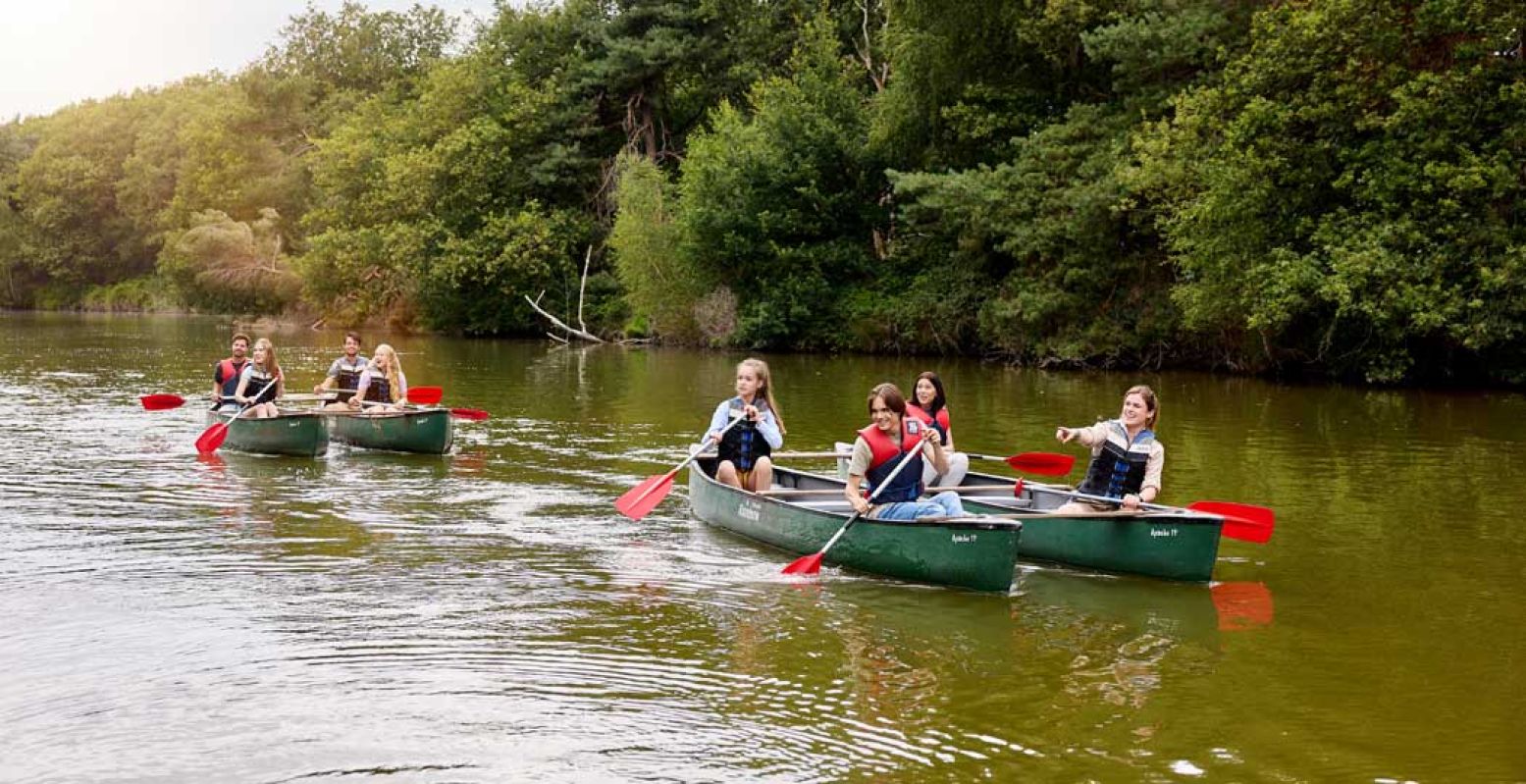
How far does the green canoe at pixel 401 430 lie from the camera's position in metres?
15.5

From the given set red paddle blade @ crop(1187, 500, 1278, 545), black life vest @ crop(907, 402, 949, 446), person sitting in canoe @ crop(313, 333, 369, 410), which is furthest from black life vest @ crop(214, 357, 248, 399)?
red paddle blade @ crop(1187, 500, 1278, 545)

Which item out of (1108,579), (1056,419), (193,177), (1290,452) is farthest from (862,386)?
(193,177)

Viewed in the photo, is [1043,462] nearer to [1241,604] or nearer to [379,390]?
[1241,604]

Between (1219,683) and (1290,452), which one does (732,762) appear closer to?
(1219,683)

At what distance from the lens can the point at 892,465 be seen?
9570 mm

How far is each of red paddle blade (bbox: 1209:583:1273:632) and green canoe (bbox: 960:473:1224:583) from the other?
19 cm

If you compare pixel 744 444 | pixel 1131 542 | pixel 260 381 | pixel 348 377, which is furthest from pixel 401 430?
pixel 1131 542

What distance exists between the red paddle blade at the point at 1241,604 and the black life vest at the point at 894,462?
2055mm

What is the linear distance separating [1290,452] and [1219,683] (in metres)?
9.87

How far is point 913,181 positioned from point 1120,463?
23.1m

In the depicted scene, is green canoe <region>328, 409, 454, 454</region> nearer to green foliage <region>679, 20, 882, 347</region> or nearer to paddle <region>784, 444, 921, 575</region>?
paddle <region>784, 444, 921, 575</region>

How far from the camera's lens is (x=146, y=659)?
7.37 meters

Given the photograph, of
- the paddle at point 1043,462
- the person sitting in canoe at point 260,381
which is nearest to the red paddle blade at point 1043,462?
the paddle at point 1043,462

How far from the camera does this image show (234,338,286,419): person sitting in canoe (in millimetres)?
15916
